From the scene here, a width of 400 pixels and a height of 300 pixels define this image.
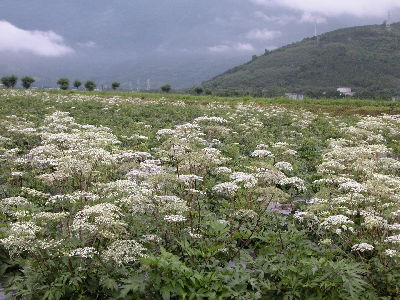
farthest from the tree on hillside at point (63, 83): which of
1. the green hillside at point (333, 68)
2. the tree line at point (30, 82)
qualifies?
the green hillside at point (333, 68)

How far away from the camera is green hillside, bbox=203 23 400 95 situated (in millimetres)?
130625

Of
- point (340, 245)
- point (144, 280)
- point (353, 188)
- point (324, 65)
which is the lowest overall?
point (340, 245)

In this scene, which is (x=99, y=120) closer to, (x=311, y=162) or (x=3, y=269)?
(x=311, y=162)

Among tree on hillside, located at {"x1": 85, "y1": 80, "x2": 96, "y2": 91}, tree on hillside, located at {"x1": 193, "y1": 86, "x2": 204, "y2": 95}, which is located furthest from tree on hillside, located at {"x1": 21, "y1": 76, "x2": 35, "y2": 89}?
tree on hillside, located at {"x1": 193, "y1": 86, "x2": 204, "y2": 95}

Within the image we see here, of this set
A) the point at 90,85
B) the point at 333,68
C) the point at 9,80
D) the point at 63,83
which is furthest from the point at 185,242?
the point at 333,68

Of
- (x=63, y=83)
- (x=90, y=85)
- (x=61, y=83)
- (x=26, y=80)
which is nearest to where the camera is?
(x=63, y=83)

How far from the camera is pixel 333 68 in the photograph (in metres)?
152

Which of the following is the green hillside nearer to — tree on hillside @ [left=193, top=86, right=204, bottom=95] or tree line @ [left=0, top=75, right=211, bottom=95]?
tree on hillside @ [left=193, top=86, right=204, bottom=95]

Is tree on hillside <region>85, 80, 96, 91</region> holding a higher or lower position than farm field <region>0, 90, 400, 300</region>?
higher

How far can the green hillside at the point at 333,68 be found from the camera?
13062 centimetres

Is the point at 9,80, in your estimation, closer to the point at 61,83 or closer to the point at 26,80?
the point at 26,80

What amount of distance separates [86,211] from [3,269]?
2.59 metres

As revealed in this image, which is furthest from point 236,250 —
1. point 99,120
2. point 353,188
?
point 99,120

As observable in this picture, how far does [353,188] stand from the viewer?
8.49 metres
